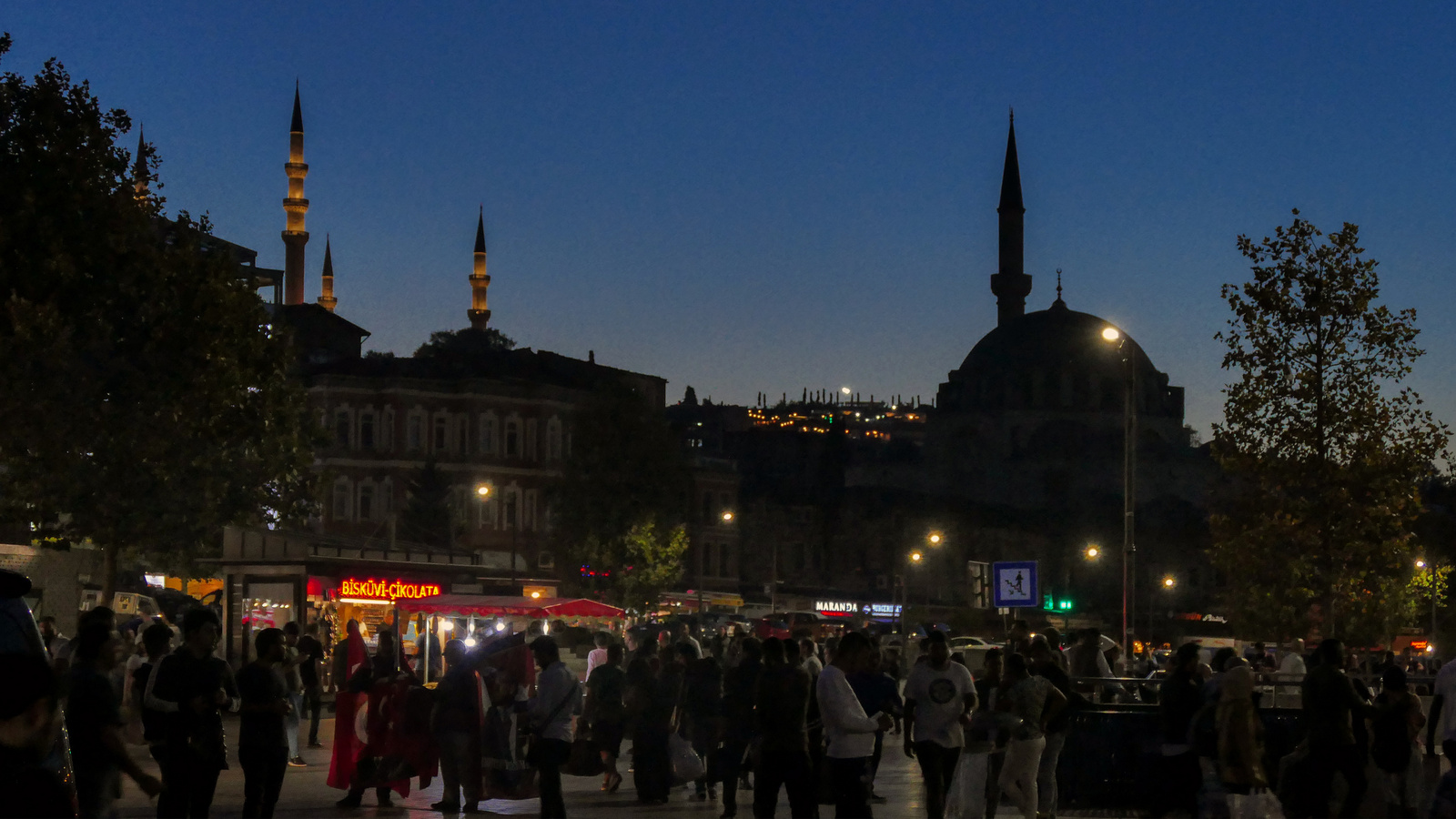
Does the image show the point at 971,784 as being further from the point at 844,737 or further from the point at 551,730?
the point at 551,730

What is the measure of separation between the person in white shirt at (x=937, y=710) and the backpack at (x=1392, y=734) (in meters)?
3.60

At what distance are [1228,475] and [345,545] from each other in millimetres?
17421

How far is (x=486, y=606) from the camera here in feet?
105

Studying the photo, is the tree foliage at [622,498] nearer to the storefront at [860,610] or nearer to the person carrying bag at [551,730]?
the storefront at [860,610]

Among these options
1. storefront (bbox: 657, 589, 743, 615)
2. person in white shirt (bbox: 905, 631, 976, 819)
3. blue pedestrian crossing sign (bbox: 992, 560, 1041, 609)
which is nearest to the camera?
person in white shirt (bbox: 905, 631, 976, 819)

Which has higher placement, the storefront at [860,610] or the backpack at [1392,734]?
the backpack at [1392,734]

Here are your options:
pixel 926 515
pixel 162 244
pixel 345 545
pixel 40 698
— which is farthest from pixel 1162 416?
pixel 40 698

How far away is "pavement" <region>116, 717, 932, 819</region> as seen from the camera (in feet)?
48.8

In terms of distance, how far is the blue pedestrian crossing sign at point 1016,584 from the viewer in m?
23.3

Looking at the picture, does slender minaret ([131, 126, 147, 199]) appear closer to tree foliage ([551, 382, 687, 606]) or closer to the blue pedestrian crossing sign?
the blue pedestrian crossing sign

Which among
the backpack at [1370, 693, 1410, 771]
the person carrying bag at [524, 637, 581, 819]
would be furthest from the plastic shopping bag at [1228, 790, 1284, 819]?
the person carrying bag at [524, 637, 581, 819]

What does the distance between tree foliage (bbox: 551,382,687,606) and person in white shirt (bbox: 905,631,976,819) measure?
51.5 m

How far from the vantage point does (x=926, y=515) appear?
317ft

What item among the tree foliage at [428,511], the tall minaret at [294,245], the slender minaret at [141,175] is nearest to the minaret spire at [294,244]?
the tall minaret at [294,245]
